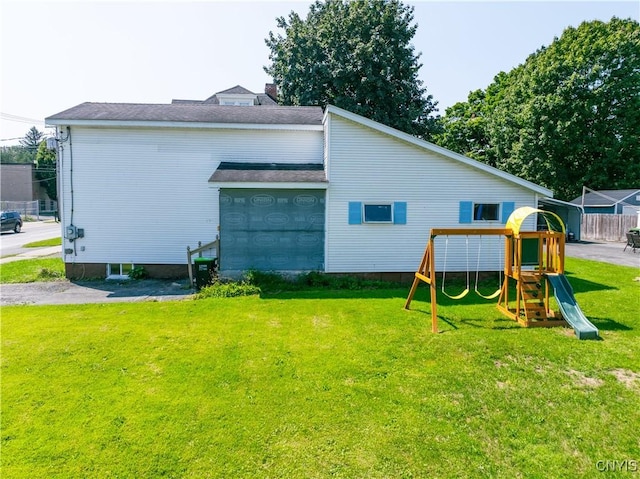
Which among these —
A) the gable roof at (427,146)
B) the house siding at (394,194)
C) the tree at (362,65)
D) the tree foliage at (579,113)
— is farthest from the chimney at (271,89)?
the house siding at (394,194)

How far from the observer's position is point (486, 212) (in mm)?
11953

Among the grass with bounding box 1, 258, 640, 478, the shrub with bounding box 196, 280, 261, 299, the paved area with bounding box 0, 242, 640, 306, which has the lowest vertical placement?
the grass with bounding box 1, 258, 640, 478

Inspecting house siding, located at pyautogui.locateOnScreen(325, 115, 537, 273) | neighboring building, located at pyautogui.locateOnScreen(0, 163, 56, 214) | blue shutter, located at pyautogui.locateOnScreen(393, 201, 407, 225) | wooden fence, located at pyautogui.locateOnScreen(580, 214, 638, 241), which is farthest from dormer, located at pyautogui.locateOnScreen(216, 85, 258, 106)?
neighboring building, located at pyautogui.locateOnScreen(0, 163, 56, 214)

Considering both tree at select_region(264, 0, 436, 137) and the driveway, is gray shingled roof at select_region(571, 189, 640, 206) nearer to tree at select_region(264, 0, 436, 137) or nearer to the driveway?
the driveway

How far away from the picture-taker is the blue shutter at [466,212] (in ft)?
38.8

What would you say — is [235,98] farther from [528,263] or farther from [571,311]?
[571,311]

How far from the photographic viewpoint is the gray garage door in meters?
11.4

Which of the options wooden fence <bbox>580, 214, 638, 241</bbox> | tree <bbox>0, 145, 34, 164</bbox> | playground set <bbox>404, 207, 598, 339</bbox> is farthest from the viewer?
tree <bbox>0, 145, 34, 164</bbox>

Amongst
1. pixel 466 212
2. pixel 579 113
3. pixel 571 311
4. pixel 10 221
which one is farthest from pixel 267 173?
pixel 10 221

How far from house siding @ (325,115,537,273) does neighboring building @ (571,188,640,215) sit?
21.3 metres

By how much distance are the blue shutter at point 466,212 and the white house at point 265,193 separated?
0.12 ft

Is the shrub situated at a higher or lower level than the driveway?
lower

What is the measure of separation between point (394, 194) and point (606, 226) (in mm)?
24149

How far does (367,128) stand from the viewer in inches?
449
